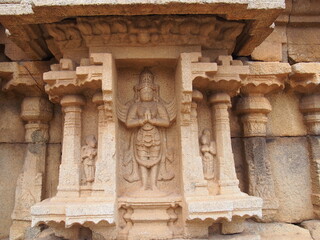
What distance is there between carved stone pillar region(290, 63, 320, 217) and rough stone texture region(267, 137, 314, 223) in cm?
7

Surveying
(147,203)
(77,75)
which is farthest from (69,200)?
(77,75)

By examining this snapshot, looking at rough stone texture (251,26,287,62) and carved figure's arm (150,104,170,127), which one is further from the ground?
rough stone texture (251,26,287,62)

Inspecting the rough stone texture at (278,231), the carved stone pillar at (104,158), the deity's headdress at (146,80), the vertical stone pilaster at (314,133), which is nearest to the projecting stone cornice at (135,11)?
the deity's headdress at (146,80)

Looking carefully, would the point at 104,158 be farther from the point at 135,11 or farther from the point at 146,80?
the point at 135,11

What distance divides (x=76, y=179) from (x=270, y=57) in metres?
2.71

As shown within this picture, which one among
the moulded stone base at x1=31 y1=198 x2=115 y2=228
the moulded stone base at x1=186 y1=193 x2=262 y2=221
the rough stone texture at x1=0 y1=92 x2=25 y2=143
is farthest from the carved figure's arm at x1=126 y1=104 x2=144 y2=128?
the rough stone texture at x1=0 y1=92 x2=25 y2=143

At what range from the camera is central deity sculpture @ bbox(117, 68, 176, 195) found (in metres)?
2.81

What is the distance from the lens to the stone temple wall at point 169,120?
8.11 ft

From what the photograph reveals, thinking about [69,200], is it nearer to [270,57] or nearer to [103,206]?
[103,206]

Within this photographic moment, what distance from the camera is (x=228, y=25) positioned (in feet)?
8.82

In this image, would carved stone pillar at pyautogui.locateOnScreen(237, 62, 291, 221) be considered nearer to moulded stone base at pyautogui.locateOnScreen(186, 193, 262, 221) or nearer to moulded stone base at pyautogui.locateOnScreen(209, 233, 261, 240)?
moulded stone base at pyautogui.locateOnScreen(209, 233, 261, 240)

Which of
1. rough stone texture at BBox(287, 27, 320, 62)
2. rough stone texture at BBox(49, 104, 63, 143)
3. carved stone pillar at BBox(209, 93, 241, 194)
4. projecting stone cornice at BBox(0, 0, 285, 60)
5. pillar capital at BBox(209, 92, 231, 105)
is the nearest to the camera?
projecting stone cornice at BBox(0, 0, 285, 60)

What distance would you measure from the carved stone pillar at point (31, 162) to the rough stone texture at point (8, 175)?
0.21 metres

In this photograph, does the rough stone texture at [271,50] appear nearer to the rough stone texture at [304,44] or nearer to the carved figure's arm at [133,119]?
the rough stone texture at [304,44]
